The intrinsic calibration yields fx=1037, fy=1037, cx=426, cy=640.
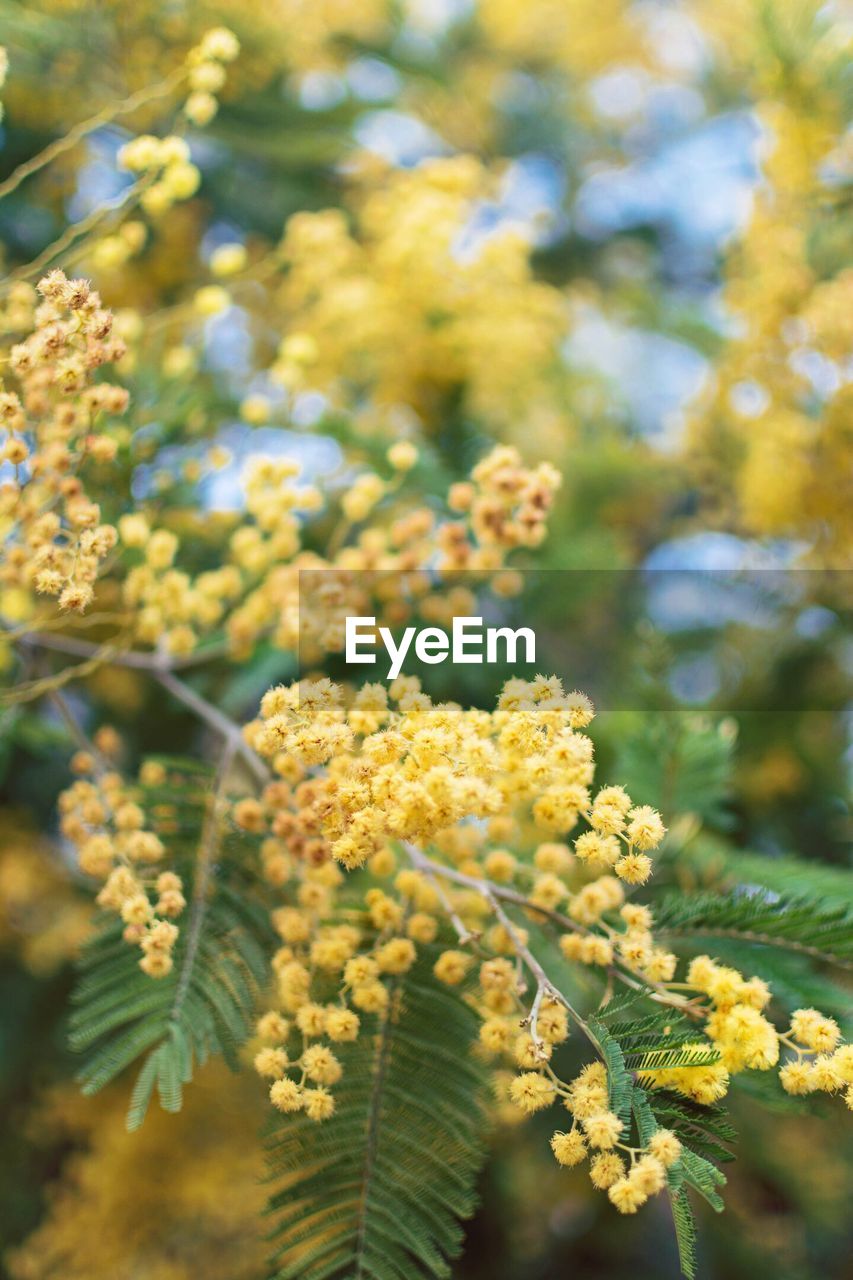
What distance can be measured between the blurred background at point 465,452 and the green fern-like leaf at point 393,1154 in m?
0.33

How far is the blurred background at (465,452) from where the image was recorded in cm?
136

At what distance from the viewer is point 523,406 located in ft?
5.66

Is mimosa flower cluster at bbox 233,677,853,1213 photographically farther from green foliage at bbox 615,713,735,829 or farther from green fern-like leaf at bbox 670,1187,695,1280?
green foliage at bbox 615,713,735,829

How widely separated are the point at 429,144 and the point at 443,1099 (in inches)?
87.5

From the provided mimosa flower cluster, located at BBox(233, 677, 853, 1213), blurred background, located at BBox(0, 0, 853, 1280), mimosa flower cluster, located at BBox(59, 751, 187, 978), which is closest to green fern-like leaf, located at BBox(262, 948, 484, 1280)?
mimosa flower cluster, located at BBox(233, 677, 853, 1213)

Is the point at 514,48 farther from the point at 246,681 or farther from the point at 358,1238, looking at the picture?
the point at 358,1238

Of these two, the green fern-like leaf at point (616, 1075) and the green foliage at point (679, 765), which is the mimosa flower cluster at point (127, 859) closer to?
the green fern-like leaf at point (616, 1075)

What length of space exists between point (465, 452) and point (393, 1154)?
3.60 ft

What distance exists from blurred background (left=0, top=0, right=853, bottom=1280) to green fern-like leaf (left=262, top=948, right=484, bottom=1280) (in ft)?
1.08

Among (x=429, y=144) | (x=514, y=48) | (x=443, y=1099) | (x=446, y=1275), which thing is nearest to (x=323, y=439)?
(x=443, y=1099)

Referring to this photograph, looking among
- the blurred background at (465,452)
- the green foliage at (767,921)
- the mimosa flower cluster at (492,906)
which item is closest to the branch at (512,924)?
the mimosa flower cluster at (492,906)

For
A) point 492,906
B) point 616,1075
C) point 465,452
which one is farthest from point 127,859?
point 465,452

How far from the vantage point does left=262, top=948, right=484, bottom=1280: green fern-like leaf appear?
2.42 feet

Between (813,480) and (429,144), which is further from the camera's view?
(429,144)
